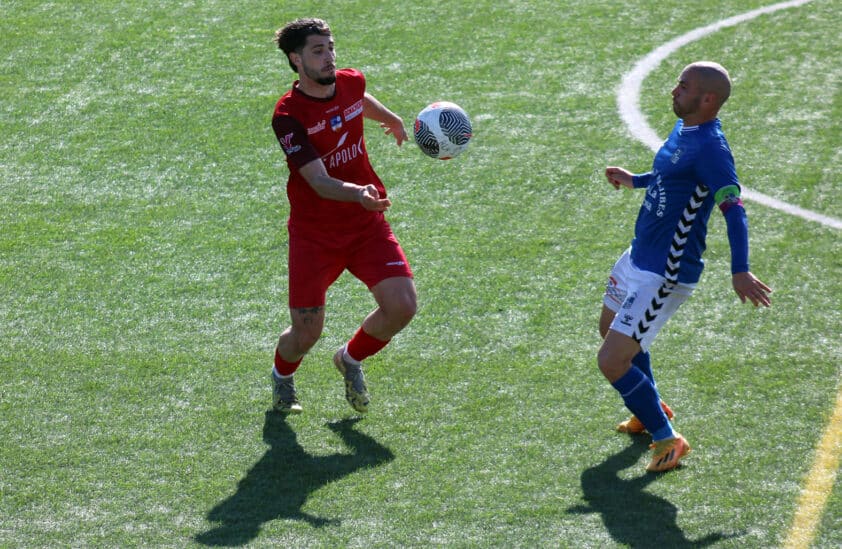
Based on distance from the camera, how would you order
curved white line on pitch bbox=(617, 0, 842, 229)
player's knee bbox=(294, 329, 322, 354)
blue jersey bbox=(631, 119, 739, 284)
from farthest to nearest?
1. curved white line on pitch bbox=(617, 0, 842, 229)
2. player's knee bbox=(294, 329, 322, 354)
3. blue jersey bbox=(631, 119, 739, 284)

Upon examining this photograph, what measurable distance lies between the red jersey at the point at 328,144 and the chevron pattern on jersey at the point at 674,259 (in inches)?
71.3

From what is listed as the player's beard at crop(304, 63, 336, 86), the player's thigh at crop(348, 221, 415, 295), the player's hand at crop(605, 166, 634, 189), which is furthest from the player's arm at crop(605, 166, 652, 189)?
the player's beard at crop(304, 63, 336, 86)

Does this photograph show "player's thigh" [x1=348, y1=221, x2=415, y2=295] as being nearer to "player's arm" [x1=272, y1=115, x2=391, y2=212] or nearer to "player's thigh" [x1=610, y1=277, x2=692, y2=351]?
"player's arm" [x1=272, y1=115, x2=391, y2=212]

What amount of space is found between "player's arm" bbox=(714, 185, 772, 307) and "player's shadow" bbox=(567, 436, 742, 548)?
1207 mm

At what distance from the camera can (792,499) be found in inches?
238

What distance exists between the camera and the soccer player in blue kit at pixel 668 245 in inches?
244

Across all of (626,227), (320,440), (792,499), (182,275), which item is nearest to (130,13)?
(182,275)

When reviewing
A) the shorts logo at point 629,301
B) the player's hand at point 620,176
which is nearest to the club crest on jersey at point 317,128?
the player's hand at point 620,176

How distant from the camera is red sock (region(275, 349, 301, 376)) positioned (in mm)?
7008

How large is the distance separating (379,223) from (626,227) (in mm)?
2811

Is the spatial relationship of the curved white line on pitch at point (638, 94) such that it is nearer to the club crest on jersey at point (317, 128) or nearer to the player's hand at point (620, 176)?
the player's hand at point (620, 176)

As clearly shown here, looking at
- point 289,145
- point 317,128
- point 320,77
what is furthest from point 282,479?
point 320,77

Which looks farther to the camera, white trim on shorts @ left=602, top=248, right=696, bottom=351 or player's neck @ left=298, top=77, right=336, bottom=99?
player's neck @ left=298, top=77, right=336, bottom=99

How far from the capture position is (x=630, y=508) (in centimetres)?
607
